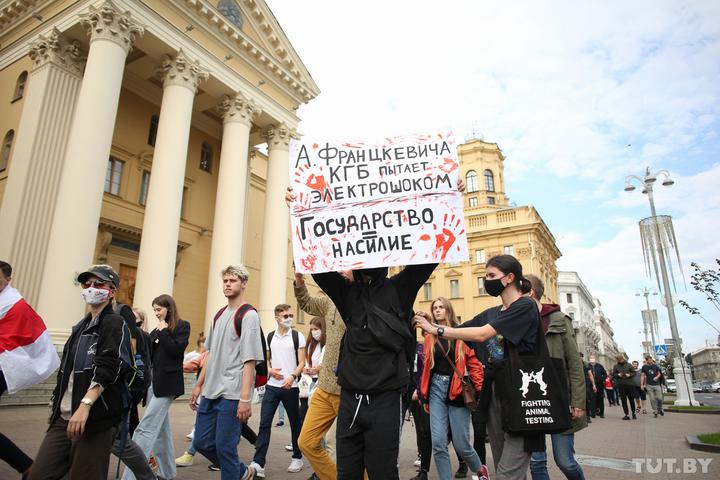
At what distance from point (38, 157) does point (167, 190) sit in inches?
175

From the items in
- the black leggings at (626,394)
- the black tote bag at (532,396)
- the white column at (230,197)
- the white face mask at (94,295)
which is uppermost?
the white column at (230,197)

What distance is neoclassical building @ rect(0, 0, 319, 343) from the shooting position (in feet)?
48.4

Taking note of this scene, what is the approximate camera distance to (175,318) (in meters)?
5.65

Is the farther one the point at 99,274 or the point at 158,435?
the point at 158,435

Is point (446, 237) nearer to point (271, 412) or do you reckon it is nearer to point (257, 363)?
point (257, 363)

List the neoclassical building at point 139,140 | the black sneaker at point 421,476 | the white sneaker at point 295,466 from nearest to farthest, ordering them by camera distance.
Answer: the black sneaker at point 421,476 → the white sneaker at point 295,466 → the neoclassical building at point 139,140

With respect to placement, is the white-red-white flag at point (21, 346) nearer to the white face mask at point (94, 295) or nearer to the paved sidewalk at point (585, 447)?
the white face mask at point (94, 295)

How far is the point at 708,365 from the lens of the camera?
126m

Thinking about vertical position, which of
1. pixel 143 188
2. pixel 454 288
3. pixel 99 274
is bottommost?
pixel 99 274

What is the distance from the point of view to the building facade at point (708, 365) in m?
123

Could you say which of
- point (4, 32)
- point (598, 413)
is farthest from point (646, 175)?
point (4, 32)

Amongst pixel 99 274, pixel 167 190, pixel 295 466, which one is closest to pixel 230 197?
pixel 167 190

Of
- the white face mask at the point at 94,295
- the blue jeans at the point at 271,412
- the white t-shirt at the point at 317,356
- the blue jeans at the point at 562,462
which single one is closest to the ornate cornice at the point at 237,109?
the white t-shirt at the point at 317,356

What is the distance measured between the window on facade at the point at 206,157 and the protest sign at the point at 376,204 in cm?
2237
